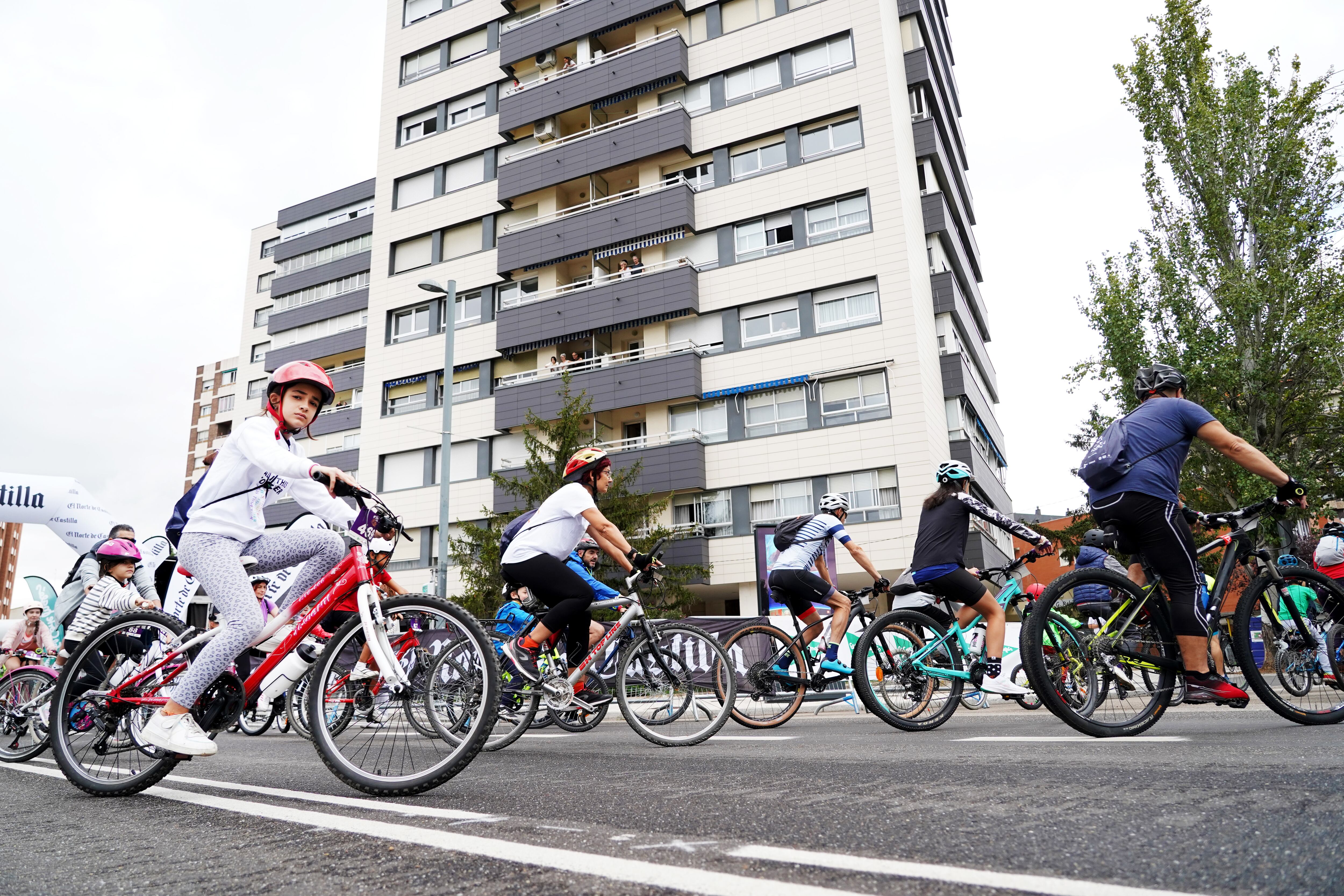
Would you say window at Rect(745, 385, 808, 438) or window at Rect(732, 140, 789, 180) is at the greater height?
window at Rect(732, 140, 789, 180)

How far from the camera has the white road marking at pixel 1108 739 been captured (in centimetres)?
414

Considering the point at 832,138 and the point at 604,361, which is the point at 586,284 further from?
the point at 832,138

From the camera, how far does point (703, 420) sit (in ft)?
99.4

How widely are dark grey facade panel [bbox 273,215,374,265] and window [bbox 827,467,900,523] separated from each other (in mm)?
30123

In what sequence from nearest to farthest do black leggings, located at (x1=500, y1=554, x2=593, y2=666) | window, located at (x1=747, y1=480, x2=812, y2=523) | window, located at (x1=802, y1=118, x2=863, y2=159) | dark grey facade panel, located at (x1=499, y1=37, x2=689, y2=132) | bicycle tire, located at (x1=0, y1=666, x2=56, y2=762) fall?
1. black leggings, located at (x1=500, y1=554, x2=593, y2=666)
2. bicycle tire, located at (x1=0, y1=666, x2=56, y2=762)
3. window, located at (x1=747, y1=480, x2=812, y2=523)
4. window, located at (x1=802, y1=118, x2=863, y2=159)
5. dark grey facade panel, located at (x1=499, y1=37, x2=689, y2=132)

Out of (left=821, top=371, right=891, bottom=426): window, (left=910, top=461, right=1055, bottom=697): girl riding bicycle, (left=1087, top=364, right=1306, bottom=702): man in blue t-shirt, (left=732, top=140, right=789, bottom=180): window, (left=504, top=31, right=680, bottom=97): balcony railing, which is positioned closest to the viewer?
(left=1087, top=364, right=1306, bottom=702): man in blue t-shirt

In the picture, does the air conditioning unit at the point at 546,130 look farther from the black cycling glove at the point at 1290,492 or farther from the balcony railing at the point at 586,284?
the black cycling glove at the point at 1290,492

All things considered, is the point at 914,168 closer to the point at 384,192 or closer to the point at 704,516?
the point at 704,516

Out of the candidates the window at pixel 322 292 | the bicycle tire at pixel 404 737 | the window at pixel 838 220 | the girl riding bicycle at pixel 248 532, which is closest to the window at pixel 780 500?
the window at pixel 838 220

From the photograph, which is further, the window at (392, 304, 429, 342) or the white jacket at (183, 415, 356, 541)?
the window at (392, 304, 429, 342)

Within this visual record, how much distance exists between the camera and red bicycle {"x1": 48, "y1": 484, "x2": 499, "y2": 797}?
10.6 ft

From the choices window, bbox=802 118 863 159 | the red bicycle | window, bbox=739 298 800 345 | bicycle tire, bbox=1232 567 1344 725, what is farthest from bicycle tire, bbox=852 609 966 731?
window, bbox=802 118 863 159

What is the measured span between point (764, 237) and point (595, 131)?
8473 mm

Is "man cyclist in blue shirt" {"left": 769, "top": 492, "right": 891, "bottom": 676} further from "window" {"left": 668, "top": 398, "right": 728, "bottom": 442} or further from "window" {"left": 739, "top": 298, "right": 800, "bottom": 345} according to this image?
"window" {"left": 739, "top": 298, "right": 800, "bottom": 345}
